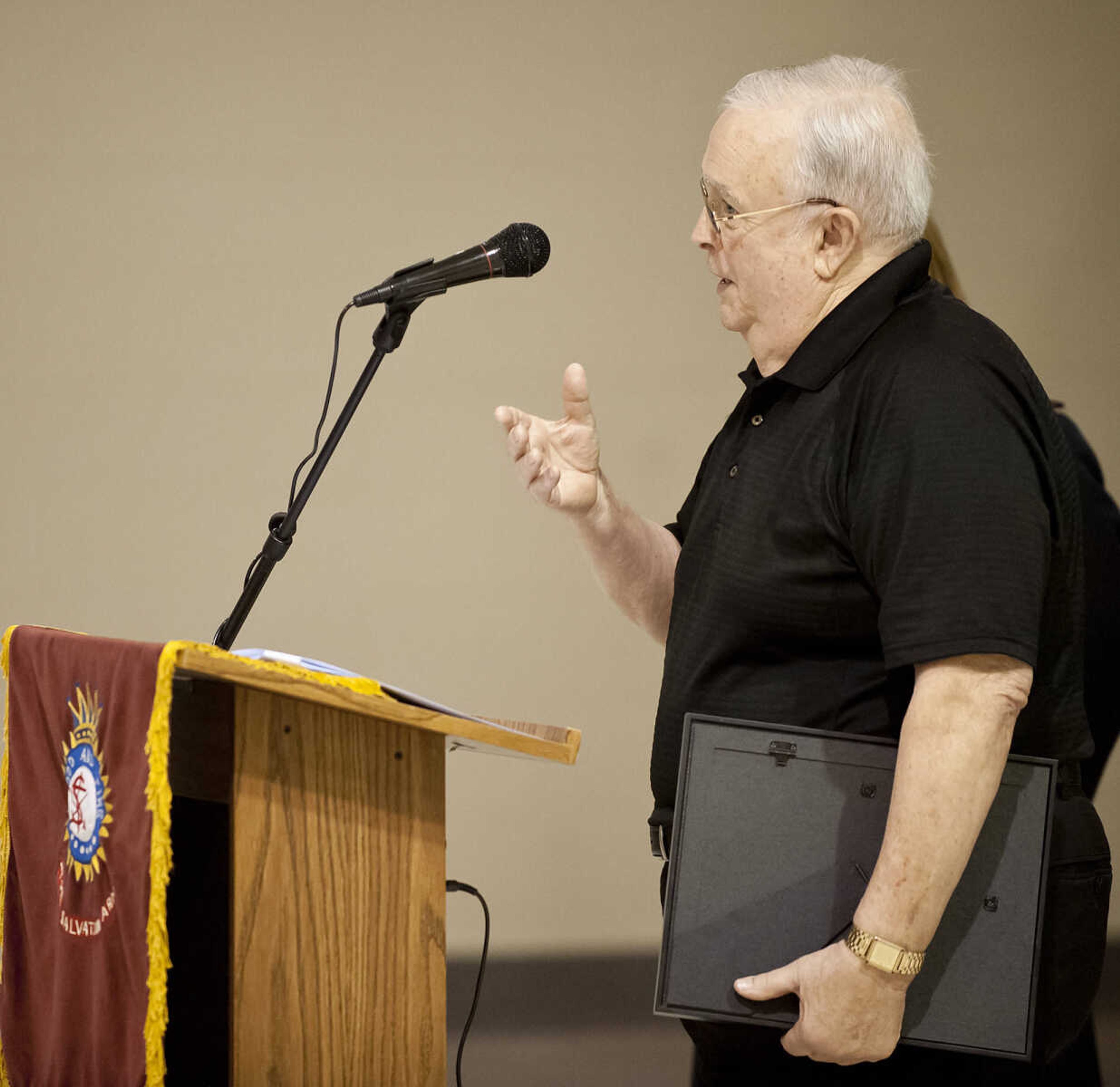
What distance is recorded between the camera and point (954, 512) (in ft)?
3.76

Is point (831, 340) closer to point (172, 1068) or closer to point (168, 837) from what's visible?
point (168, 837)

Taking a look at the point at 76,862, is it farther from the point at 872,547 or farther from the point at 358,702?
the point at 872,547

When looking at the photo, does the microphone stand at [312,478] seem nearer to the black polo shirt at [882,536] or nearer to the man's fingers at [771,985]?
the black polo shirt at [882,536]

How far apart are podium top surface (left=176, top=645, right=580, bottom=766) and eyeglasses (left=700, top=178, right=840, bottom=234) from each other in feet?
1.96

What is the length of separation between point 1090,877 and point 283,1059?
2.80 ft

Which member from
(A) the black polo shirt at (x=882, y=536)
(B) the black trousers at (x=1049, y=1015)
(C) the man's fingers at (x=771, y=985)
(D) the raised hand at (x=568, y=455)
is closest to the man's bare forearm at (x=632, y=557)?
(D) the raised hand at (x=568, y=455)

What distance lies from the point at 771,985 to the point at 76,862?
0.72 m

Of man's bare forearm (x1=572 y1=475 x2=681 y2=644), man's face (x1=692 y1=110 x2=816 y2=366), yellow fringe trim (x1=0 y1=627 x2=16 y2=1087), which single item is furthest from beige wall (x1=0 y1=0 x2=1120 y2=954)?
man's face (x1=692 y1=110 x2=816 y2=366)

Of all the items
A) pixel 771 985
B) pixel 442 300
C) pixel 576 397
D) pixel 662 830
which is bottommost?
pixel 771 985

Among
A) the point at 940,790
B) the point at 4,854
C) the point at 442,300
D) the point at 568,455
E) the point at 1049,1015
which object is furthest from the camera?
the point at 442,300

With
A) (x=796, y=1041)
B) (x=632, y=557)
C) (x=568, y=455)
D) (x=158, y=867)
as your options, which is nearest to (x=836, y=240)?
(x=568, y=455)

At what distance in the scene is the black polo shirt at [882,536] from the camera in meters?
1.14

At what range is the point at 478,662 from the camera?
3.29m

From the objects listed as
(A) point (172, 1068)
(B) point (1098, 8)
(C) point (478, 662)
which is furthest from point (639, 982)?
(B) point (1098, 8)
